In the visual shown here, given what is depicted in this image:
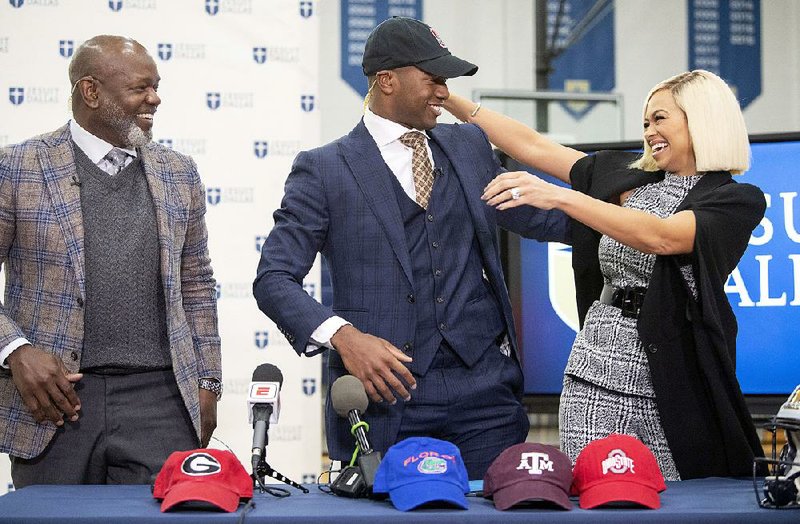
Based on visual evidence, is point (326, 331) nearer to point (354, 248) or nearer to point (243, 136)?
point (354, 248)

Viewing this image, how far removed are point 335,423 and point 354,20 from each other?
6.32 m

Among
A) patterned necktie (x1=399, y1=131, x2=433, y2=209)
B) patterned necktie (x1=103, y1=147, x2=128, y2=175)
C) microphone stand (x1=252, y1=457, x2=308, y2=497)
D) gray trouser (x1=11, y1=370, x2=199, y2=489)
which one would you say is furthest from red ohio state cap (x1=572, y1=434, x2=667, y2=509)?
patterned necktie (x1=103, y1=147, x2=128, y2=175)

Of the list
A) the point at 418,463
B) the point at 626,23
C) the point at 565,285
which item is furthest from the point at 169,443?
the point at 626,23

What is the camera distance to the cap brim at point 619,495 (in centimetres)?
188

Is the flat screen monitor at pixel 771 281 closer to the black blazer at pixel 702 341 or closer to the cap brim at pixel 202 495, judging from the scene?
the black blazer at pixel 702 341

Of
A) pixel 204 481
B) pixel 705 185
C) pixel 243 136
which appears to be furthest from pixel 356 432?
pixel 243 136

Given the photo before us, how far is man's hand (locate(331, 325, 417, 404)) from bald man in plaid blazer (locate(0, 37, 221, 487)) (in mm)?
632

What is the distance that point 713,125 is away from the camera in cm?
270

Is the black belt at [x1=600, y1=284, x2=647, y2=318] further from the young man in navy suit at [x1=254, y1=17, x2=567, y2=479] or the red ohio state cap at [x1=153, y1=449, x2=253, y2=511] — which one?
the red ohio state cap at [x1=153, y1=449, x2=253, y2=511]

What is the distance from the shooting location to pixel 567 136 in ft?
27.5

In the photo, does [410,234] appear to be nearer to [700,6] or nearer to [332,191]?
[332,191]

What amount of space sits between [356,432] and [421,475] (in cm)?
16

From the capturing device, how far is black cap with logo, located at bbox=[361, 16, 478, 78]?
8.89 feet

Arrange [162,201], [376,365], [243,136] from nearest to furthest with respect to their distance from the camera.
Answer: [376,365], [162,201], [243,136]
